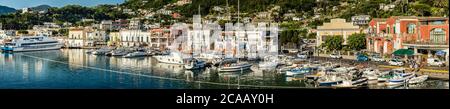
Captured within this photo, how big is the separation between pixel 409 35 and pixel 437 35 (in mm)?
1305

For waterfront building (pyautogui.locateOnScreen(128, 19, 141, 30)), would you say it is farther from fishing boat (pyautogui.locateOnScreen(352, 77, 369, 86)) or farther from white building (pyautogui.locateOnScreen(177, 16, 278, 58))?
fishing boat (pyautogui.locateOnScreen(352, 77, 369, 86))

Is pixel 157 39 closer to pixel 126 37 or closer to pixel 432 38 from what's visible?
pixel 126 37

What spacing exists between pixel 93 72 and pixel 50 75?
3.93 ft

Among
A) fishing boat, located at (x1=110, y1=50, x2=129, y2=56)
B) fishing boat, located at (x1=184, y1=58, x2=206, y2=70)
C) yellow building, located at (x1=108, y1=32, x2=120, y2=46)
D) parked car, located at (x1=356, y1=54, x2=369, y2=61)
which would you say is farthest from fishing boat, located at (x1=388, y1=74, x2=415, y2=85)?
yellow building, located at (x1=108, y1=32, x2=120, y2=46)

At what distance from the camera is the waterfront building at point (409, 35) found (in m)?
12.8

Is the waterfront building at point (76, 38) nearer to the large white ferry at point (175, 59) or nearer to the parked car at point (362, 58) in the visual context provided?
the large white ferry at point (175, 59)

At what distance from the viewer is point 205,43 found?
66.5 feet

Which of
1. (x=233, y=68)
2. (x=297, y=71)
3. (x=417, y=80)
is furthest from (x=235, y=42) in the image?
(x=417, y=80)

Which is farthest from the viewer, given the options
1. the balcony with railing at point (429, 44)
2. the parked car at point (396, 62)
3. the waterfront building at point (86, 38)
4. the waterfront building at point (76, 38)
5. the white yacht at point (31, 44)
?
the waterfront building at point (76, 38)

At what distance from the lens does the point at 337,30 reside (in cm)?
1878

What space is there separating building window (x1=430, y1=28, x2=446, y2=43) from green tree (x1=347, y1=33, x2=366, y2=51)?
3997 mm

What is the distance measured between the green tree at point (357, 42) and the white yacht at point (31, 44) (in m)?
18.6

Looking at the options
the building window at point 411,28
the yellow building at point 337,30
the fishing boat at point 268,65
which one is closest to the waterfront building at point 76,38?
the yellow building at point 337,30
